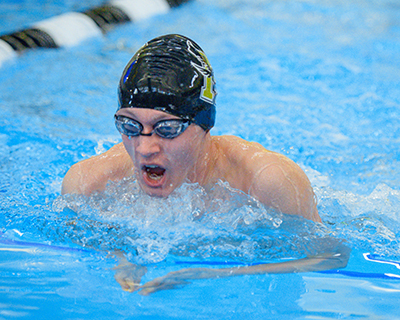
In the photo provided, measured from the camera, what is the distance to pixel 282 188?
2.12m

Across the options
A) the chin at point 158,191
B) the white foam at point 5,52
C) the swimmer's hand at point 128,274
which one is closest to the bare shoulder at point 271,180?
the chin at point 158,191

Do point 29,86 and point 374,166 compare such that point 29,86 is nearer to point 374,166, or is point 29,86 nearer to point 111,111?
point 111,111

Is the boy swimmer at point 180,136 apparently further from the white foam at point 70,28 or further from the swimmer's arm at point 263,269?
the white foam at point 70,28

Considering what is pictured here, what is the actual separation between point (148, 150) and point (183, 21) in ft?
17.7

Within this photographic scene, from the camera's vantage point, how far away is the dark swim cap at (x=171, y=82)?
6.66ft

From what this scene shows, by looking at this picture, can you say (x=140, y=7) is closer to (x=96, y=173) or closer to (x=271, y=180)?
(x=96, y=173)

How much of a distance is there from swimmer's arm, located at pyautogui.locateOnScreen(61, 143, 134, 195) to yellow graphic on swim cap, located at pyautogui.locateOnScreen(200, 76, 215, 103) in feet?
1.71

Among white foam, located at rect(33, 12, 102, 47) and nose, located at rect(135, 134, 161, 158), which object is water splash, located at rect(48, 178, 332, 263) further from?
white foam, located at rect(33, 12, 102, 47)

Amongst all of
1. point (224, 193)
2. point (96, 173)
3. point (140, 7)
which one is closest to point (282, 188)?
point (224, 193)

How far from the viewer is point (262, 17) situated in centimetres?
731

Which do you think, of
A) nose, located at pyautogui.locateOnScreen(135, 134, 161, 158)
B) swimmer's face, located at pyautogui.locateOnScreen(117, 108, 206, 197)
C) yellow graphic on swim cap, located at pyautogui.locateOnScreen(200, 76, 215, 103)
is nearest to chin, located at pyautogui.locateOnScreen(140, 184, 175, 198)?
swimmer's face, located at pyautogui.locateOnScreen(117, 108, 206, 197)

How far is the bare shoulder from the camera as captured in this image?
6.98 ft

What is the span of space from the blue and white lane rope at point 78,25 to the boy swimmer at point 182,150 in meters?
3.81

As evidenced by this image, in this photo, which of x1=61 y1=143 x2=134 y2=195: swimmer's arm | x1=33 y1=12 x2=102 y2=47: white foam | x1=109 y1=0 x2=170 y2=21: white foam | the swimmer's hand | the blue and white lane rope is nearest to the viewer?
the swimmer's hand
